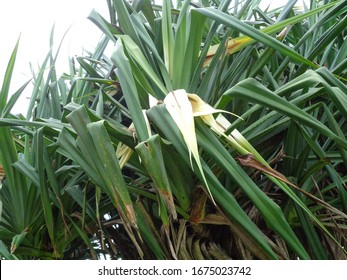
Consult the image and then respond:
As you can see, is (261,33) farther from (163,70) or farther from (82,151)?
(82,151)

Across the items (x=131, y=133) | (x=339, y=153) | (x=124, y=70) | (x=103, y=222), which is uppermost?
(x=124, y=70)

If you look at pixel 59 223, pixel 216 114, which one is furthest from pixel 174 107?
pixel 59 223

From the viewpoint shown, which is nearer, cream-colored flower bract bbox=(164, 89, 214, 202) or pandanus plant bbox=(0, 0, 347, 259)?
cream-colored flower bract bbox=(164, 89, 214, 202)

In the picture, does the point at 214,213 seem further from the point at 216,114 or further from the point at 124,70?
the point at 124,70

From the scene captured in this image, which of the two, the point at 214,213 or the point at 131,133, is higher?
the point at 131,133

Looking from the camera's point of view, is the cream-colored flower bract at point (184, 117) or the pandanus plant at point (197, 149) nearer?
the cream-colored flower bract at point (184, 117)
